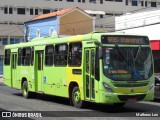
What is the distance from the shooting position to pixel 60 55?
58.3ft

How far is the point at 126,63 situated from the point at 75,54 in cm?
255

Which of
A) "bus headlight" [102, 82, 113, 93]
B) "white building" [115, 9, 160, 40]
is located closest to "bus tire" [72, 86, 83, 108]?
"bus headlight" [102, 82, 113, 93]

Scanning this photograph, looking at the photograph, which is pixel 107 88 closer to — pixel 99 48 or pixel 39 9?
pixel 99 48

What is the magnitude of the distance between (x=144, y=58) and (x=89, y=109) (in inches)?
117

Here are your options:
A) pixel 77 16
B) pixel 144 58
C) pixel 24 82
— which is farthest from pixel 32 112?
pixel 77 16

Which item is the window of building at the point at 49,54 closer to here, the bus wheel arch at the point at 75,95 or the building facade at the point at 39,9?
the bus wheel arch at the point at 75,95

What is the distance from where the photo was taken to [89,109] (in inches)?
628

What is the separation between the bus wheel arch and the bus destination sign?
2571 mm

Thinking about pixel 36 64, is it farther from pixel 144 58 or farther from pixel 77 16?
pixel 77 16

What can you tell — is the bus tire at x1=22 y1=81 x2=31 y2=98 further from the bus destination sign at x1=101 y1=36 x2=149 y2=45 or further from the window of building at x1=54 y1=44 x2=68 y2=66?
the bus destination sign at x1=101 y1=36 x2=149 y2=45

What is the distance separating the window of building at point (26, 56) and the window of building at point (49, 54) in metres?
2.18

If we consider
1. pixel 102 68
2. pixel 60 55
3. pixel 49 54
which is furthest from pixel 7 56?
pixel 102 68

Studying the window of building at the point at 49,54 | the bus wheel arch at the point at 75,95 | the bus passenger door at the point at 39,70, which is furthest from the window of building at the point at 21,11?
the bus wheel arch at the point at 75,95

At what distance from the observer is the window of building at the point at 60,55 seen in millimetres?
17436
